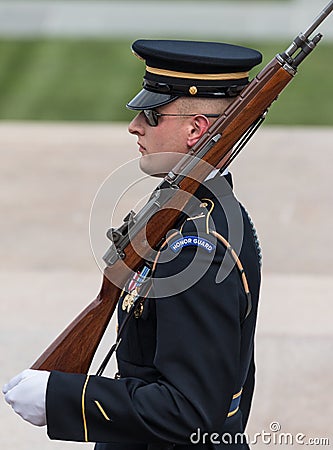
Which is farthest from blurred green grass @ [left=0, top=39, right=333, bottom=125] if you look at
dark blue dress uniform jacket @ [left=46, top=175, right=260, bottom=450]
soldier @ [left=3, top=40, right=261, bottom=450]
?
dark blue dress uniform jacket @ [left=46, top=175, right=260, bottom=450]

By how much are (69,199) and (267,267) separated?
1.78 meters

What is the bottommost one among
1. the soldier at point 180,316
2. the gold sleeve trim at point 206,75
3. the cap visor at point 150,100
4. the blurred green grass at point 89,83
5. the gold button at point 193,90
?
the soldier at point 180,316


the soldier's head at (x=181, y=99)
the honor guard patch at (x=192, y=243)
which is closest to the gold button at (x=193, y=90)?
the soldier's head at (x=181, y=99)

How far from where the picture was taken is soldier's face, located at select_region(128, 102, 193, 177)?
261cm

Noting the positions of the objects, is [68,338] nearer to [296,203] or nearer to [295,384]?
[295,384]

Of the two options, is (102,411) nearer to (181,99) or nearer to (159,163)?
(159,163)

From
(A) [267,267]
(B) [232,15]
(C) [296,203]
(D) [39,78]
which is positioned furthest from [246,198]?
(B) [232,15]

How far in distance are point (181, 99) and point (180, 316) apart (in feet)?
1.83

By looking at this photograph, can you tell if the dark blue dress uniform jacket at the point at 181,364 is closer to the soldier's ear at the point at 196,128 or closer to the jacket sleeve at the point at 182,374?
the jacket sleeve at the point at 182,374

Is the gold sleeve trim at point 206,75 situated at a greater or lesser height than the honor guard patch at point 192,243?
greater

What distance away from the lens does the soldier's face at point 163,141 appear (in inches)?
103

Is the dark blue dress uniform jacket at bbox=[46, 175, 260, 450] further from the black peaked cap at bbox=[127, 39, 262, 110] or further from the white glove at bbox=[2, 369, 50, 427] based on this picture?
the black peaked cap at bbox=[127, 39, 262, 110]

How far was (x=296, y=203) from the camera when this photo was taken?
7.68 m

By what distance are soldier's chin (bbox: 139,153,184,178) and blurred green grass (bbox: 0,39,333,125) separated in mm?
7812
